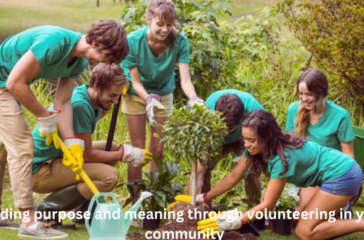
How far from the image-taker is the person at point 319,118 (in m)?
A: 4.32

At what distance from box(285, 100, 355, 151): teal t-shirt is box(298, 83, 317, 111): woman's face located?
169 mm

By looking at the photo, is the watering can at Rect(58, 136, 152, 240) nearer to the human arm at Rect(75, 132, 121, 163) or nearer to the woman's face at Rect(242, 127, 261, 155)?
the human arm at Rect(75, 132, 121, 163)

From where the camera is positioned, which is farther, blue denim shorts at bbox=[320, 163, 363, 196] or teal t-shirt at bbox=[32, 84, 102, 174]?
teal t-shirt at bbox=[32, 84, 102, 174]

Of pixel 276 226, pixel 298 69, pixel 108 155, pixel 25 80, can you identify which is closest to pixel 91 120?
pixel 108 155

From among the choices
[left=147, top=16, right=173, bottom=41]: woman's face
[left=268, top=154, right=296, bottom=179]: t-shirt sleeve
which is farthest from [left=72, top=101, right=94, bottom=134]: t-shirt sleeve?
[left=268, top=154, right=296, bottom=179]: t-shirt sleeve

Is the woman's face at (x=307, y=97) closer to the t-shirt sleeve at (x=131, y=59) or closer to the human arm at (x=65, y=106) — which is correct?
the t-shirt sleeve at (x=131, y=59)

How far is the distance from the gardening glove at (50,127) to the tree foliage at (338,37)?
3.60m

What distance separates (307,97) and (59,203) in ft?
6.61

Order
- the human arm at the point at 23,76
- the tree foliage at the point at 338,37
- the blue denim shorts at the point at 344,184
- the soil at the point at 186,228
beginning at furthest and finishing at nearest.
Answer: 1. the tree foliage at the point at 338,37
2. the blue denim shorts at the point at 344,184
3. the soil at the point at 186,228
4. the human arm at the point at 23,76

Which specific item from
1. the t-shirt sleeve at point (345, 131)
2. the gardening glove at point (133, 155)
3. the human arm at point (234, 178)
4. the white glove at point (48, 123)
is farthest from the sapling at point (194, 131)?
the t-shirt sleeve at point (345, 131)

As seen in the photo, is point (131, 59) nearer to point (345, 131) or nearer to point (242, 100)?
point (242, 100)

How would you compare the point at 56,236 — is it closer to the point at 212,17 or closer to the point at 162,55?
the point at 162,55

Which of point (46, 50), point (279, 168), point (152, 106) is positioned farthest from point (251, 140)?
point (46, 50)

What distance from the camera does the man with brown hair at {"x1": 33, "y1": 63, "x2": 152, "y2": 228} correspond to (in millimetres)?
4020
